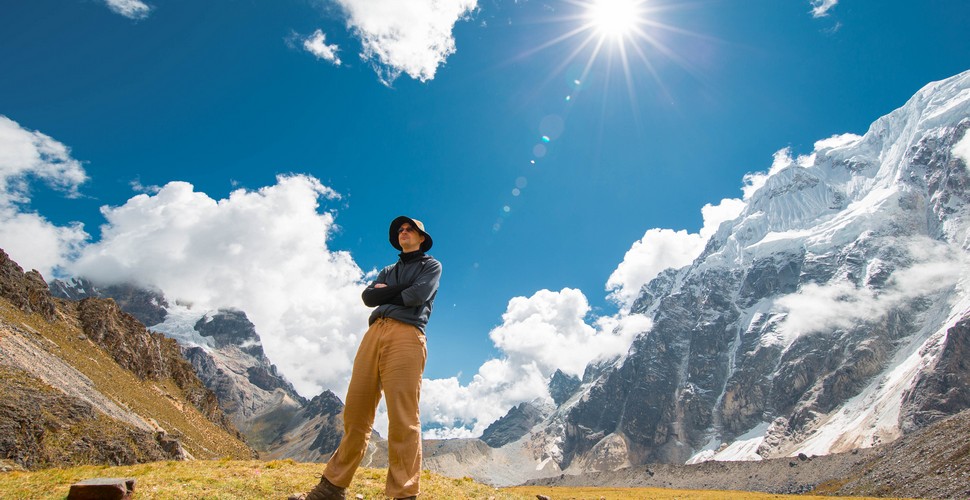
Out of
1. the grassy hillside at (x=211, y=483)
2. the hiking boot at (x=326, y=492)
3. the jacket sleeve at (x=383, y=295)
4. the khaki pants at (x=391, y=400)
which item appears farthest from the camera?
the jacket sleeve at (x=383, y=295)

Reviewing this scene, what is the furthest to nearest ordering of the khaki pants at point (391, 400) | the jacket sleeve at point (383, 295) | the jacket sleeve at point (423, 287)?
the jacket sleeve at point (383, 295)
the jacket sleeve at point (423, 287)
the khaki pants at point (391, 400)

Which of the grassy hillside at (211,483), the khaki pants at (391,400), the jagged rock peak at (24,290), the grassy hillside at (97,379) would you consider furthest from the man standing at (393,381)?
the jagged rock peak at (24,290)

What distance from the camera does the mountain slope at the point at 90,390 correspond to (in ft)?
110

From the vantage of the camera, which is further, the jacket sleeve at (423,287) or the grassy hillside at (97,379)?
the grassy hillside at (97,379)

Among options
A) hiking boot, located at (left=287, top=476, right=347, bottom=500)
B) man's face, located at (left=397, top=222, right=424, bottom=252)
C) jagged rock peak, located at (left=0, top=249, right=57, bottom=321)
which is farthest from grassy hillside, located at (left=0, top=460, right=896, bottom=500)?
jagged rock peak, located at (left=0, top=249, right=57, bottom=321)

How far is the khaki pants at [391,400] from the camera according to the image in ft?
23.9

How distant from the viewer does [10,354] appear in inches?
1961

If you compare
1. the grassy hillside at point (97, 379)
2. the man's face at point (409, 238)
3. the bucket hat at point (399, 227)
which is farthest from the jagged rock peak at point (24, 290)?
the man's face at point (409, 238)

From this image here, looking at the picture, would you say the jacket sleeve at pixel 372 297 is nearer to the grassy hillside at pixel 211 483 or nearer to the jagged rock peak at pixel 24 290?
the grassy hillside at pixel 211 483

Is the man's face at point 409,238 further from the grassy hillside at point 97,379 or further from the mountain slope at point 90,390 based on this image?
the grassy hillside at point 97,379

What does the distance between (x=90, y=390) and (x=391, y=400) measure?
258 ft

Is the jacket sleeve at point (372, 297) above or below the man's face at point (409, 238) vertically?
below

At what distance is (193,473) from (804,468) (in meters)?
225

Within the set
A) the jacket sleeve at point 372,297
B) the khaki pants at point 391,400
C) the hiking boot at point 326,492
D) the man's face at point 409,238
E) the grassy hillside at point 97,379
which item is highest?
the grassy hillside at point 97,379
